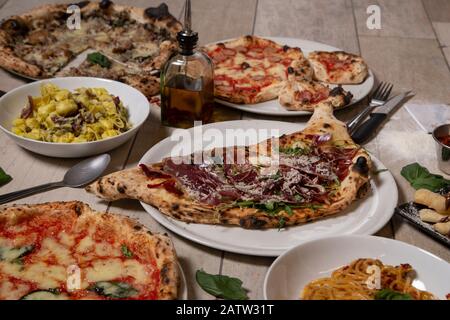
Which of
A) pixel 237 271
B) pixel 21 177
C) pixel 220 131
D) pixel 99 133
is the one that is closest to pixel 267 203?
pixel 237 271

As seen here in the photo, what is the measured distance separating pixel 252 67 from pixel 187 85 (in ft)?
2.55

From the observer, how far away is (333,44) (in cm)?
450

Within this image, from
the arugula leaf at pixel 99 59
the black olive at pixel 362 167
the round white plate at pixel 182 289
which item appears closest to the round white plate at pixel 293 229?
the black olive at pixel 362 167

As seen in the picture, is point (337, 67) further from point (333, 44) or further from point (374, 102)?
point (333, 44)

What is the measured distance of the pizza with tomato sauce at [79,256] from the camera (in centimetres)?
209

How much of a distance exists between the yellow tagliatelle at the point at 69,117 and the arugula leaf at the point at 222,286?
99 cm

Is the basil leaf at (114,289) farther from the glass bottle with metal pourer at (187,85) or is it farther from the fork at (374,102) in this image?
the fork at (374,102)

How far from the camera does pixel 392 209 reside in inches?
101

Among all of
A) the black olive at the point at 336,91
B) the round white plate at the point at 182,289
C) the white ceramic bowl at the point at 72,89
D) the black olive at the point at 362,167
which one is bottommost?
the black olive at the point at 336,91

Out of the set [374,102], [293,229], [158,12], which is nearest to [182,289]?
[293,229]

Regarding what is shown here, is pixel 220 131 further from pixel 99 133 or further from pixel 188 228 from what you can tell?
pixel 188 228

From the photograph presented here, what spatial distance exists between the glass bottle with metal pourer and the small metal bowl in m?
1.14

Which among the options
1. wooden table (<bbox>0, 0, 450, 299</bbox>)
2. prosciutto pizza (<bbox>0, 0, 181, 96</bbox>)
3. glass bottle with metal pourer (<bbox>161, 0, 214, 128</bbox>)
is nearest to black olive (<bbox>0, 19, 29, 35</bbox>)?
prosciutto pizza (<bbox>0, 0, 181, 96</bbox>)

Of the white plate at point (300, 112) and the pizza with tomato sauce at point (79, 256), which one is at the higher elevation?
the pizza with tomato sauce at point (79, 256)
